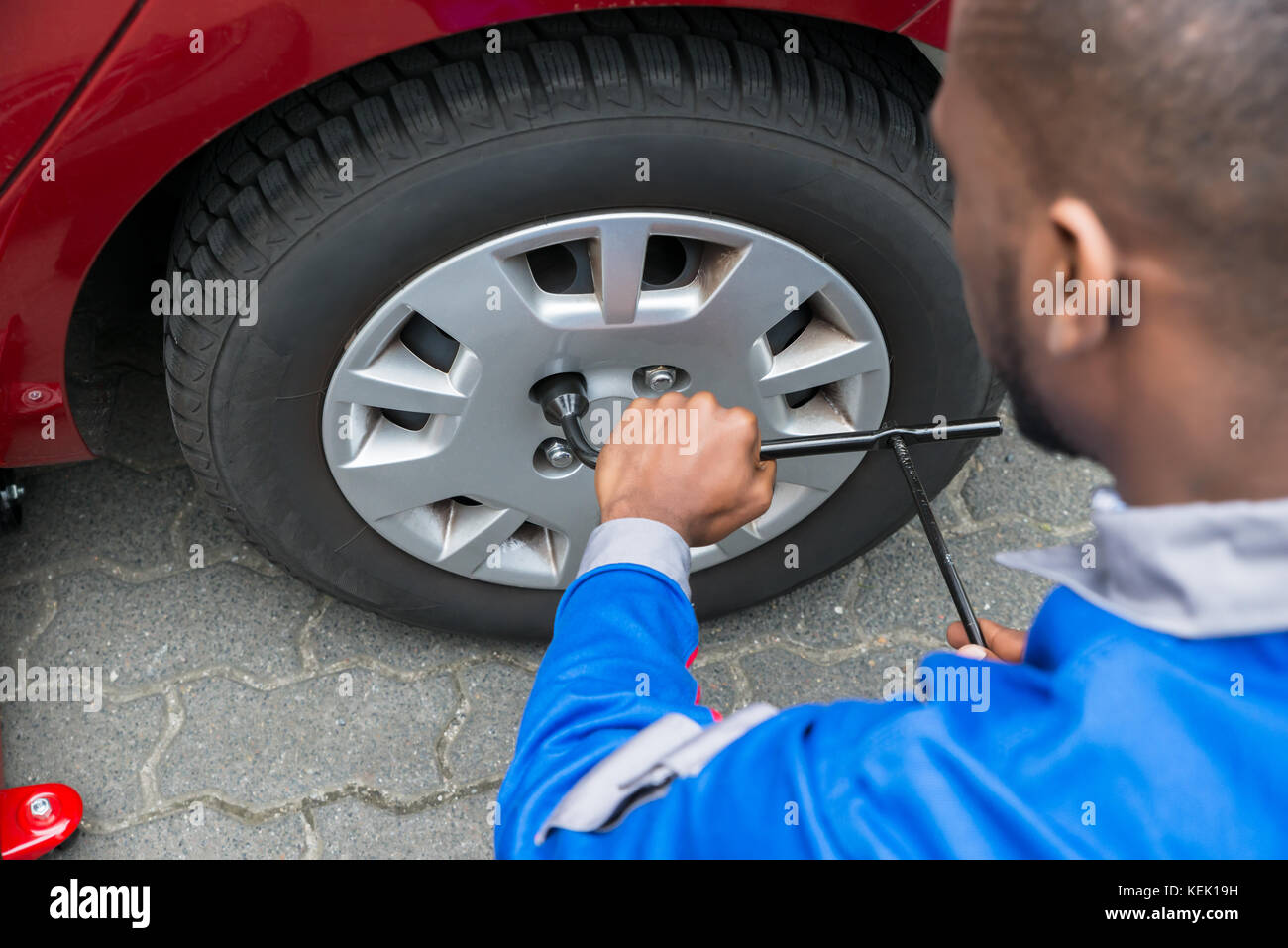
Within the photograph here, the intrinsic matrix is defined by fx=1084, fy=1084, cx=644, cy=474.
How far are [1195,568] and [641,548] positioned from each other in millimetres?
562

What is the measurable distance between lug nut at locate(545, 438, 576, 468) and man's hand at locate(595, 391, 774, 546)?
0.30 m

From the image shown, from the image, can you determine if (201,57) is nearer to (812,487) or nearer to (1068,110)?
(1068,110)

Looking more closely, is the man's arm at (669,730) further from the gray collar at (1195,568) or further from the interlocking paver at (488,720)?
the interlocking paver at (488,720)

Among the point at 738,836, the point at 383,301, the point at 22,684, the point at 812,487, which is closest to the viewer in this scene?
the point at 738,836

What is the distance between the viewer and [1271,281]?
0.60 metres

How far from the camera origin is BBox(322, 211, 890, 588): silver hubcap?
4.46 feet

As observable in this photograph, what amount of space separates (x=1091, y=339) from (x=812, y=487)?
98 centimetres

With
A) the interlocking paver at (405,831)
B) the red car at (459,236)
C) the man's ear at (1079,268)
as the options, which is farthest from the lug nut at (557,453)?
the man's ear at (1079,268)

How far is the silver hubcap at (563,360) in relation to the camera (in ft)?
4.46

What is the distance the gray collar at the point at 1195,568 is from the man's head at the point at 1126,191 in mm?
51

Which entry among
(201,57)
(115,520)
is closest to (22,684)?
(115,520)

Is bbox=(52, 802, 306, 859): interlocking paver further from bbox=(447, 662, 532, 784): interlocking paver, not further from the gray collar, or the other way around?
the gray collar

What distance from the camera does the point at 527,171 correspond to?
126 centimetres

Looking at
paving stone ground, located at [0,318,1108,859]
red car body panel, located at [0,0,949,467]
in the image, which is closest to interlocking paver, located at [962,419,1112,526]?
paving stone ground, located at [0,318,1108,859]
